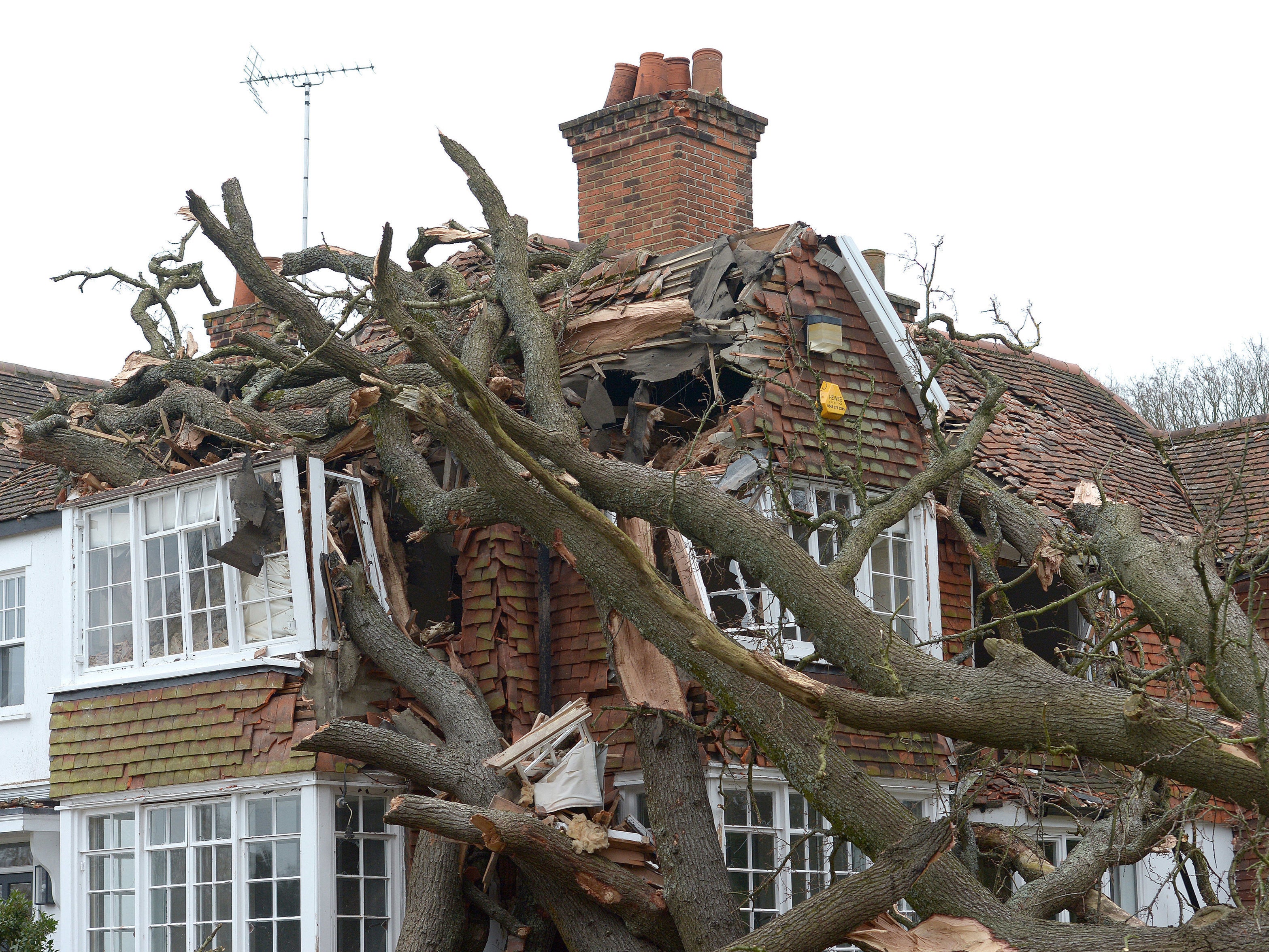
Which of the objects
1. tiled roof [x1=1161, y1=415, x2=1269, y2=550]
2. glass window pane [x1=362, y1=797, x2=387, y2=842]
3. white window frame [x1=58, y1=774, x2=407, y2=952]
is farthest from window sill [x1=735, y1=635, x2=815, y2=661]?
tiled roof [x1=1161, y1=415, x2=1269, y2=550]

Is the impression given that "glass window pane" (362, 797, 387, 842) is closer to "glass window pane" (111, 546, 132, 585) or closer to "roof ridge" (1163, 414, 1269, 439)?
"glass window pane" (111, 546, 132, 585)

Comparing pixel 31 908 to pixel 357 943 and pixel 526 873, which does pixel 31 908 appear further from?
pixel 526 873

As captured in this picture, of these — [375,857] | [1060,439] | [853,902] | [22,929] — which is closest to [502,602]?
[375,857]

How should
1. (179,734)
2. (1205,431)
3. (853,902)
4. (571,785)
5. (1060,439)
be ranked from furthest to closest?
(1205,431) → (1060,439) → (179,734) → (571,785) → (853,902)

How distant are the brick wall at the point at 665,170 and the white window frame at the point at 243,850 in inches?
233

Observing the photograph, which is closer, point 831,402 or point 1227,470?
point 831,402

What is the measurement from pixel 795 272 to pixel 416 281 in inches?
127

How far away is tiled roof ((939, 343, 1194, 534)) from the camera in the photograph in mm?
13742

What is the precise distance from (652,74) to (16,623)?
8.05 m

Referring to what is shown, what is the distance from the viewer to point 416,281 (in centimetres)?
Result: 1284

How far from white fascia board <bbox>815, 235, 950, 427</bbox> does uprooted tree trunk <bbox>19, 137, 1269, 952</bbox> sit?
73 cm

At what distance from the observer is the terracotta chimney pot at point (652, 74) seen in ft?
46.8

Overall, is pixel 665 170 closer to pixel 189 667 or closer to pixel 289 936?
pixel 189 667

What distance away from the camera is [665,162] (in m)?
14.1
